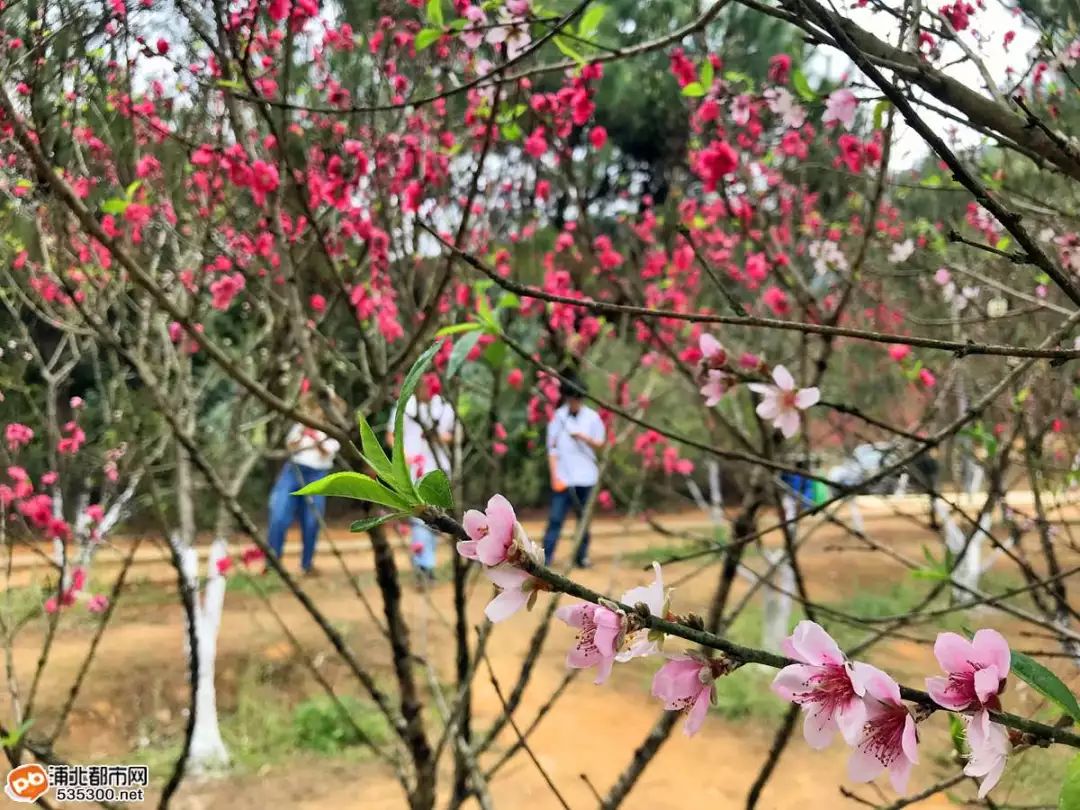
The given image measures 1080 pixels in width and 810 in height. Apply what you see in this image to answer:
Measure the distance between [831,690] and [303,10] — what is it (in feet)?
5.00

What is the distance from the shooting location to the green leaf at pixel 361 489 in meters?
0.45

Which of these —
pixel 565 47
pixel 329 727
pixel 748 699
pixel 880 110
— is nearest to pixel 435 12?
pixel 565 47

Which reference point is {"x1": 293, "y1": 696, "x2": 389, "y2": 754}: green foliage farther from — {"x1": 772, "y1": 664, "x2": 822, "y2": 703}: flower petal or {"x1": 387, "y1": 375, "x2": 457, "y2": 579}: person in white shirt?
{"x1": 772, "y1": 664, "x2": 822, "y2": 703}: flower petal

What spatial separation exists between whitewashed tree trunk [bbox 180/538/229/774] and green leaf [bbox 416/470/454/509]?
2520mm

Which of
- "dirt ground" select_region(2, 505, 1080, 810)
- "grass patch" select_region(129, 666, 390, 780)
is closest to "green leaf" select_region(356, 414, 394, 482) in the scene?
"dirt ground" select_region(2, 505, 1080, 810)

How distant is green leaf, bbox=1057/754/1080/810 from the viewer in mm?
412

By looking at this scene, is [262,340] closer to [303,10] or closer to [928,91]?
[303,10]

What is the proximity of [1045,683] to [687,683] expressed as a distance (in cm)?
19

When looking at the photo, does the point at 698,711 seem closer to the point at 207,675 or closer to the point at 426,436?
the point at 426,436

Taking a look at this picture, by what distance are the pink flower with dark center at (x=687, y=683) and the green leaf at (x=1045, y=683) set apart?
151mm

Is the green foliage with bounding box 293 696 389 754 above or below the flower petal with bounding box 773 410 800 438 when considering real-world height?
below

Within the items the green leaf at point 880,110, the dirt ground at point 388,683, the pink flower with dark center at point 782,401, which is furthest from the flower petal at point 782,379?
the dirt ground at point 388,683

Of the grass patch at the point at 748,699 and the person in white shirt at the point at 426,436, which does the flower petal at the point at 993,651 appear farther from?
the grass patch at the point at 748,699

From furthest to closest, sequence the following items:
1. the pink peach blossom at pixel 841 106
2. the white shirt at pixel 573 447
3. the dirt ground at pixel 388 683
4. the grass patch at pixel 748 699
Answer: the white shirt at pixel 573 447, the grass patch at pixel 748 699, the dirt ground at pixel 388 683, the pink peach blossom at pixel 841 106
